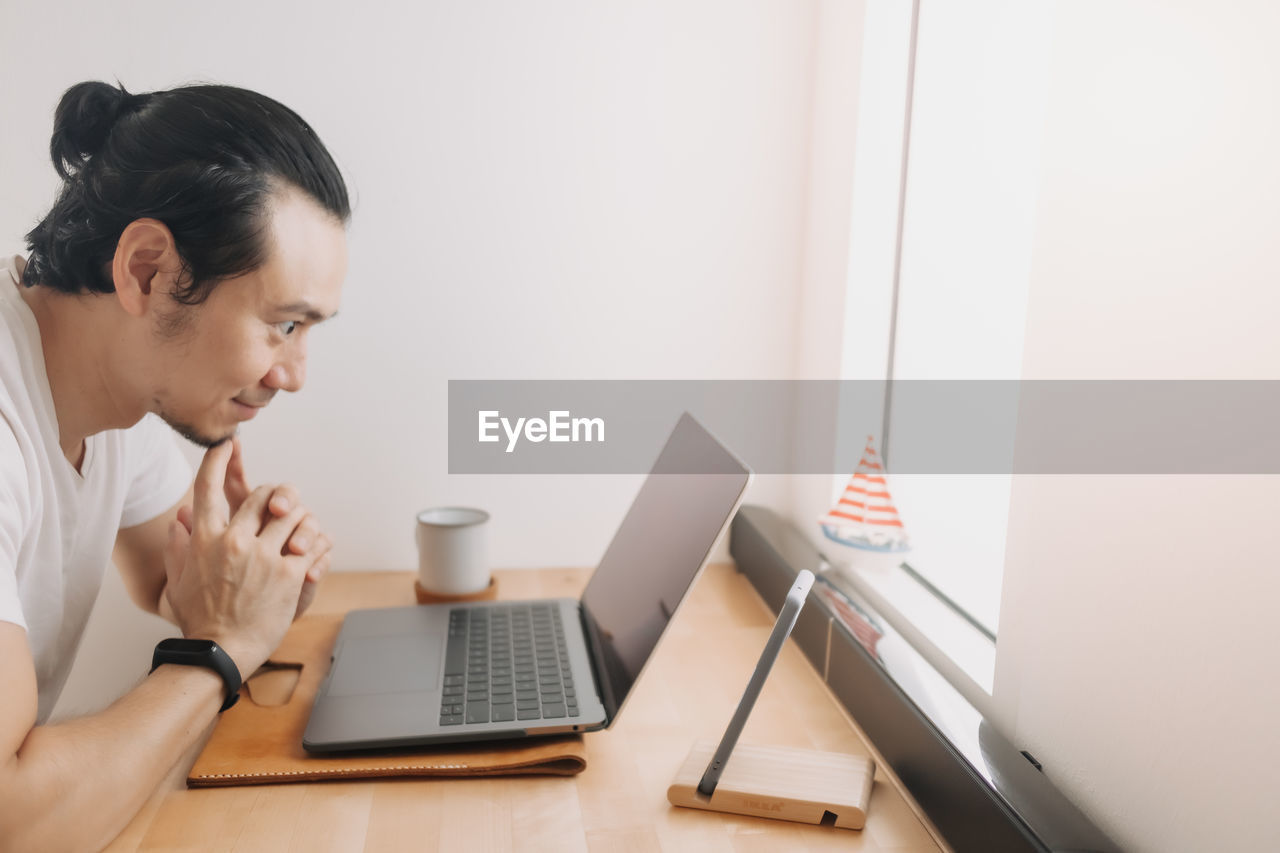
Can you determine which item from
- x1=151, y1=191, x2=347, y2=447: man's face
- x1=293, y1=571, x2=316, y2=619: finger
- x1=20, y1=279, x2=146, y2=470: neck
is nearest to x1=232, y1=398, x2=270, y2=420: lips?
x1=151, y1=191, x2=347, y2=447: man's face

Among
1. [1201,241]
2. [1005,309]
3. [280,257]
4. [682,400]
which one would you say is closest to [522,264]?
[682,400]

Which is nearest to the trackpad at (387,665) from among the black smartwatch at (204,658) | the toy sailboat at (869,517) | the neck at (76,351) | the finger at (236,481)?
the black smartwatch at (204,658)

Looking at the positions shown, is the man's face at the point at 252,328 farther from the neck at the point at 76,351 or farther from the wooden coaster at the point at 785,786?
the wooden coaster at the point at 785,786

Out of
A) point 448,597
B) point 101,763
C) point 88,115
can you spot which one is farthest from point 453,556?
point 88,115

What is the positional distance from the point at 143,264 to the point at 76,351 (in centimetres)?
13

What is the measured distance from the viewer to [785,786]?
2.53 feet

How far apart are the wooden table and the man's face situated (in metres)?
0.33

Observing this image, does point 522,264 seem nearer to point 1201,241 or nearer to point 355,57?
point 355,57

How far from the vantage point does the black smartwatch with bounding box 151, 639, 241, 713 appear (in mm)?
807

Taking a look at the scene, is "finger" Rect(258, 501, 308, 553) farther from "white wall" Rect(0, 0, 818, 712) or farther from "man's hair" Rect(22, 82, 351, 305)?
"white wall" Rect(0, 0, 818, 712)

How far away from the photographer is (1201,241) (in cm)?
61

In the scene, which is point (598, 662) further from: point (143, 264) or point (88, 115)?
point (88, 115)

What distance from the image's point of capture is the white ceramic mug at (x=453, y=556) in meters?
1.17

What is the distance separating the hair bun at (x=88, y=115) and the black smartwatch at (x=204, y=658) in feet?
1.55
